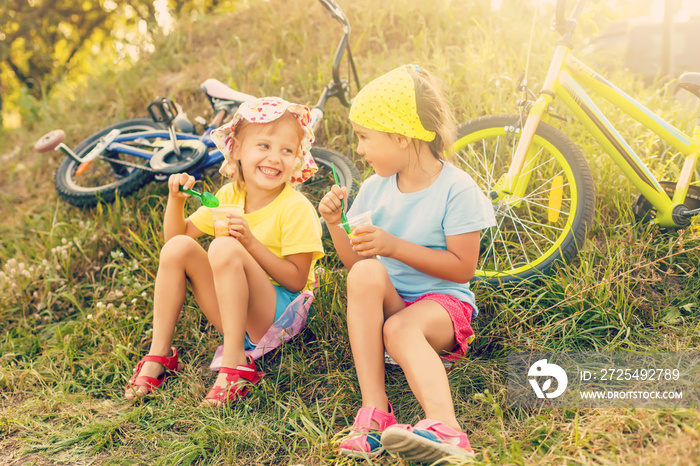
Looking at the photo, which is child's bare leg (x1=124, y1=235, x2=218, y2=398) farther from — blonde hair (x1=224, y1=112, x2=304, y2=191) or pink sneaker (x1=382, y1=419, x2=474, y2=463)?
pink sneaker (x1=382, y1=419, x2=474, y2=463)

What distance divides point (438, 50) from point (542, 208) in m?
1.53

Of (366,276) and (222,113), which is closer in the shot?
(366,276)

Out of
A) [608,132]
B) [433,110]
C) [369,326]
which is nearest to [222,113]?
[433,110]

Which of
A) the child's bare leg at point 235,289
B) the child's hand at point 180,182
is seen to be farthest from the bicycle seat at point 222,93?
the child's bare leg at point 235,289

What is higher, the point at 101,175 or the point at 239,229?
the point at 239,229

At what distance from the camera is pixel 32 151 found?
448 cm

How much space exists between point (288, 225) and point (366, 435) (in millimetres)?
813

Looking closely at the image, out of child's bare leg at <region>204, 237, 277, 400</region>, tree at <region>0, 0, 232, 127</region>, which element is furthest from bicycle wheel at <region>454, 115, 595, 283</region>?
tree at <region>0, 0, 232, 127</region>

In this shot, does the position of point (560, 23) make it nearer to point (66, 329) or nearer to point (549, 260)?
point (549, 260)

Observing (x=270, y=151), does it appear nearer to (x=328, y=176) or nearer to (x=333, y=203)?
(x=333, y=203)

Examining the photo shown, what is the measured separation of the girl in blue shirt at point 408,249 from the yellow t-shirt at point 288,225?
184 mm

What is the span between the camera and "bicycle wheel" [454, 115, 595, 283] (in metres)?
2.37

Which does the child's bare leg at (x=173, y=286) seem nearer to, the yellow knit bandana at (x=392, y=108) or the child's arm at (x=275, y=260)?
the child's arm at (x=275, y=260)

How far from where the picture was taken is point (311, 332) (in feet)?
7.77
